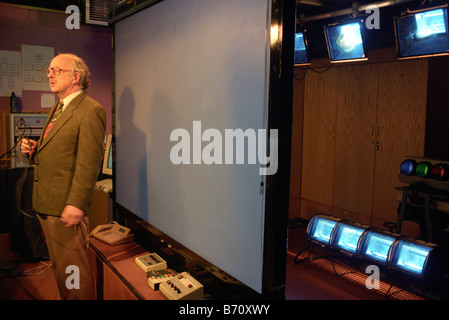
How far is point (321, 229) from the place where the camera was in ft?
13.2

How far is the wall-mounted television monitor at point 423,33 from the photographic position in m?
3.34

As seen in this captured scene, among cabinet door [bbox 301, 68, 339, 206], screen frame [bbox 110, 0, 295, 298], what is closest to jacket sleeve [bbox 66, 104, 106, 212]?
screen frame [bbox 110, 0, 295, 298]

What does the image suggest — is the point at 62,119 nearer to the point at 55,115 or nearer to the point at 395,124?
the point at 55,115

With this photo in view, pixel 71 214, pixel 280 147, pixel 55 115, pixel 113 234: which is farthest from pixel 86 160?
pixel 280 147

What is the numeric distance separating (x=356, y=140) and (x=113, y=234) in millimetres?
3708

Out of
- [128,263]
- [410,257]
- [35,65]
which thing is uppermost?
[35,65]

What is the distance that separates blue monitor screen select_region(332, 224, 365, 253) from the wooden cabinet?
4.95ft

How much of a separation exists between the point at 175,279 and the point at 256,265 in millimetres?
568

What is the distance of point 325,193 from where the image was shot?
5789 mm

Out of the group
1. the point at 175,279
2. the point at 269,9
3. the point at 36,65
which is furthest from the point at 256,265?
the point at 36,65

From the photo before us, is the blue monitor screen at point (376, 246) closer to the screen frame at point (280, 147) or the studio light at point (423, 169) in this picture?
the studio light at point (423, 169)

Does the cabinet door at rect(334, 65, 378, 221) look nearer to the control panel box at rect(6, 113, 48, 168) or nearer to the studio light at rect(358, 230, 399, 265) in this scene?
the studio light at rect(358, 230, 399, 265)

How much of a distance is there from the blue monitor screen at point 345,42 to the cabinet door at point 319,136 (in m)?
1.22

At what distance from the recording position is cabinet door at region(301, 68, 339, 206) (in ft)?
18.5
